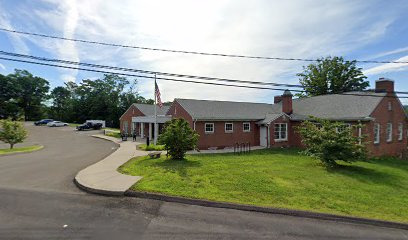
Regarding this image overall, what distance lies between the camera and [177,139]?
15156mm

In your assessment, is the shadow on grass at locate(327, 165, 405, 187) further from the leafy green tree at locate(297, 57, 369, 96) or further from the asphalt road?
the leafy green tree at locate(297, 57, 369, 96)

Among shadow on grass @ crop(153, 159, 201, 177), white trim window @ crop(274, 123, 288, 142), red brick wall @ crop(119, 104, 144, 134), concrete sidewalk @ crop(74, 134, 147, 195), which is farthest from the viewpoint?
red brick wall @ crop(119, 104, 144, 134)

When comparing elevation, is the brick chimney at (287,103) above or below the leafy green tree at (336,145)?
above

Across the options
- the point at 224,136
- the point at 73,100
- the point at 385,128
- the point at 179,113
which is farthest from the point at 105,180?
the point at 73,100

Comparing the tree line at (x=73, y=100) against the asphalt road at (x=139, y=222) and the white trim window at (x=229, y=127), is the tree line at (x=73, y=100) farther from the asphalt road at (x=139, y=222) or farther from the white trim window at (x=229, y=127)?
the asphalt road at (x=139, y=222)

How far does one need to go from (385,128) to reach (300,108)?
808 centimetres

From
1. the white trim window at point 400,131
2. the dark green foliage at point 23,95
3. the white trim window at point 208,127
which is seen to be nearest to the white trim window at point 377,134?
the white trim window at point 400,131

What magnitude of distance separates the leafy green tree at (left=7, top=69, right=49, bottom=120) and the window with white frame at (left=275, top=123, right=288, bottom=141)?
255 feet

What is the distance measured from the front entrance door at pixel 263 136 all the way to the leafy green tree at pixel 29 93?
Answer: 7627 cm

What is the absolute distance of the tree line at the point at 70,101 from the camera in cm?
6197

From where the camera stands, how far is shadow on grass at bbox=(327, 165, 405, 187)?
11.0 m

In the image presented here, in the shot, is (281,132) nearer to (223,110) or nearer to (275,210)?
(223,110)

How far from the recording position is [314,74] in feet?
152

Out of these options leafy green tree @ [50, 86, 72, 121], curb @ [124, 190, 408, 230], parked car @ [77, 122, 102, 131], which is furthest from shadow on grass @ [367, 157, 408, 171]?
leafy green tree @ [50, 86, 72, 121]
